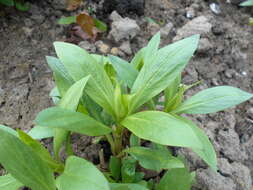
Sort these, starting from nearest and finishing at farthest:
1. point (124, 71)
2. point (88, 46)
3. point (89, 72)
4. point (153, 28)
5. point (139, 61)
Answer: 1. point (89, 72)
2. point (124, 71)
3. point (139, 61)
4. point (88, 46)
5. point (153, 28)

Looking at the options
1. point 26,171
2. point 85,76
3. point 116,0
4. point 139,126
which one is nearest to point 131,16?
point 116,0

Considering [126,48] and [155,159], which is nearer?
[155,159]

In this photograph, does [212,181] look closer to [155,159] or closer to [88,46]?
[155,159]

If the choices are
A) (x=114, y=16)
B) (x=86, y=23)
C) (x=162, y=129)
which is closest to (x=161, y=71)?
(x=162, y=129)

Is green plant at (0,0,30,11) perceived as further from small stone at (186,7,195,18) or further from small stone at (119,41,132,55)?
small stone at (186,7,195,18)

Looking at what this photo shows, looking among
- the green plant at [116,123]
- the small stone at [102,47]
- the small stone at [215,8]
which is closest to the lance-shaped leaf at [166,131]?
the green plant at [116,123]

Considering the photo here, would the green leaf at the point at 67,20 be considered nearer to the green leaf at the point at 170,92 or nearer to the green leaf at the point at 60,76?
the green leaf at the point at 60,76

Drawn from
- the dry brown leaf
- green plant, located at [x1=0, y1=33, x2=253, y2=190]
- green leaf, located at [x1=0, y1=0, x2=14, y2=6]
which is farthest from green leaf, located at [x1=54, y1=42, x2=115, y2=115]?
green leaf, located at [x1=0, y1=0, x2=14, y2=6]

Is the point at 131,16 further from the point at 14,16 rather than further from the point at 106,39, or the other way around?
the point at 14,16
